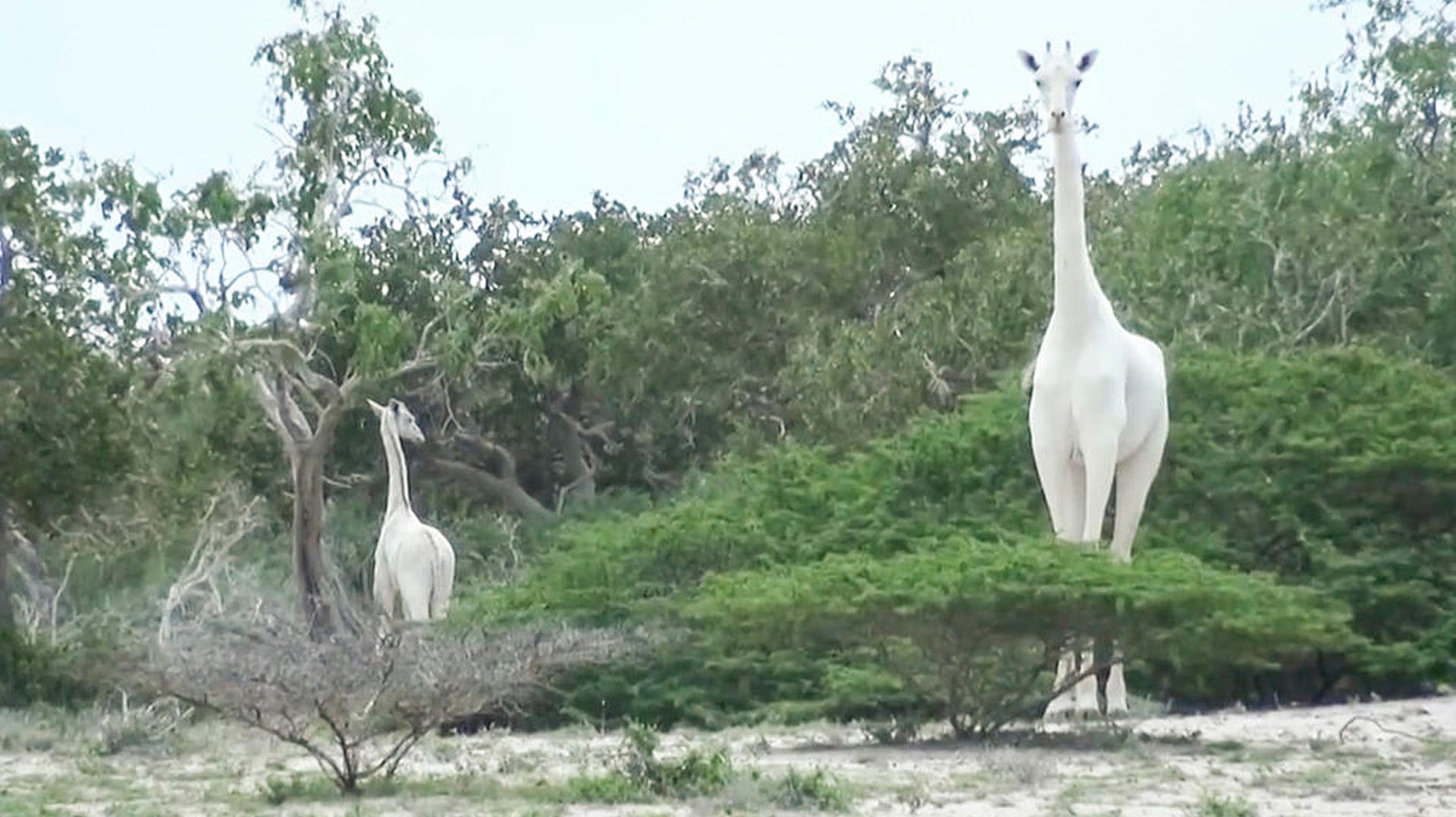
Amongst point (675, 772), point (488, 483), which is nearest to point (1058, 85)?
point (675, 772)

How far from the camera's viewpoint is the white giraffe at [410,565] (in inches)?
818

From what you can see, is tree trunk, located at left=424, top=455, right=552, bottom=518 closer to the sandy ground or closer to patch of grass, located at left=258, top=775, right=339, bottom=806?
the sandy ground

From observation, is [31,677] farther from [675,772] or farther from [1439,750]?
[1439,750]

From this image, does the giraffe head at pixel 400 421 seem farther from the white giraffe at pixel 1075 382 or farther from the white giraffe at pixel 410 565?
the white giraffe at pixel 1075 382

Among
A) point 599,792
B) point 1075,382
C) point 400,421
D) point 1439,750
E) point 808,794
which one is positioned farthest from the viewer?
point 400,421

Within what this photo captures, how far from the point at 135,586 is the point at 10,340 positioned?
14.1m

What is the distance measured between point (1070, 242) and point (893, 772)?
431 cm

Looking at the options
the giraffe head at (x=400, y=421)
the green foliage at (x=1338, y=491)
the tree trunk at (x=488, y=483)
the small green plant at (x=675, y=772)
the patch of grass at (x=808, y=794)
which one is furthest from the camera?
the tree trunk at (x=488, y=483)

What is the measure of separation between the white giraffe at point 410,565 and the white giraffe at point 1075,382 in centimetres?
683

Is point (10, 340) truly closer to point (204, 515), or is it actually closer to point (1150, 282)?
point (204, 515)

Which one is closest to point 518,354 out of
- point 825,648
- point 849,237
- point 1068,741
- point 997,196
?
point 849,237

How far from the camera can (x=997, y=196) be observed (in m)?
33.3

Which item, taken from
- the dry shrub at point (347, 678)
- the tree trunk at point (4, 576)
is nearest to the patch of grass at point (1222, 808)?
the dry shrub at point (347, 678)

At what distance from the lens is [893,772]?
40.1 feet
